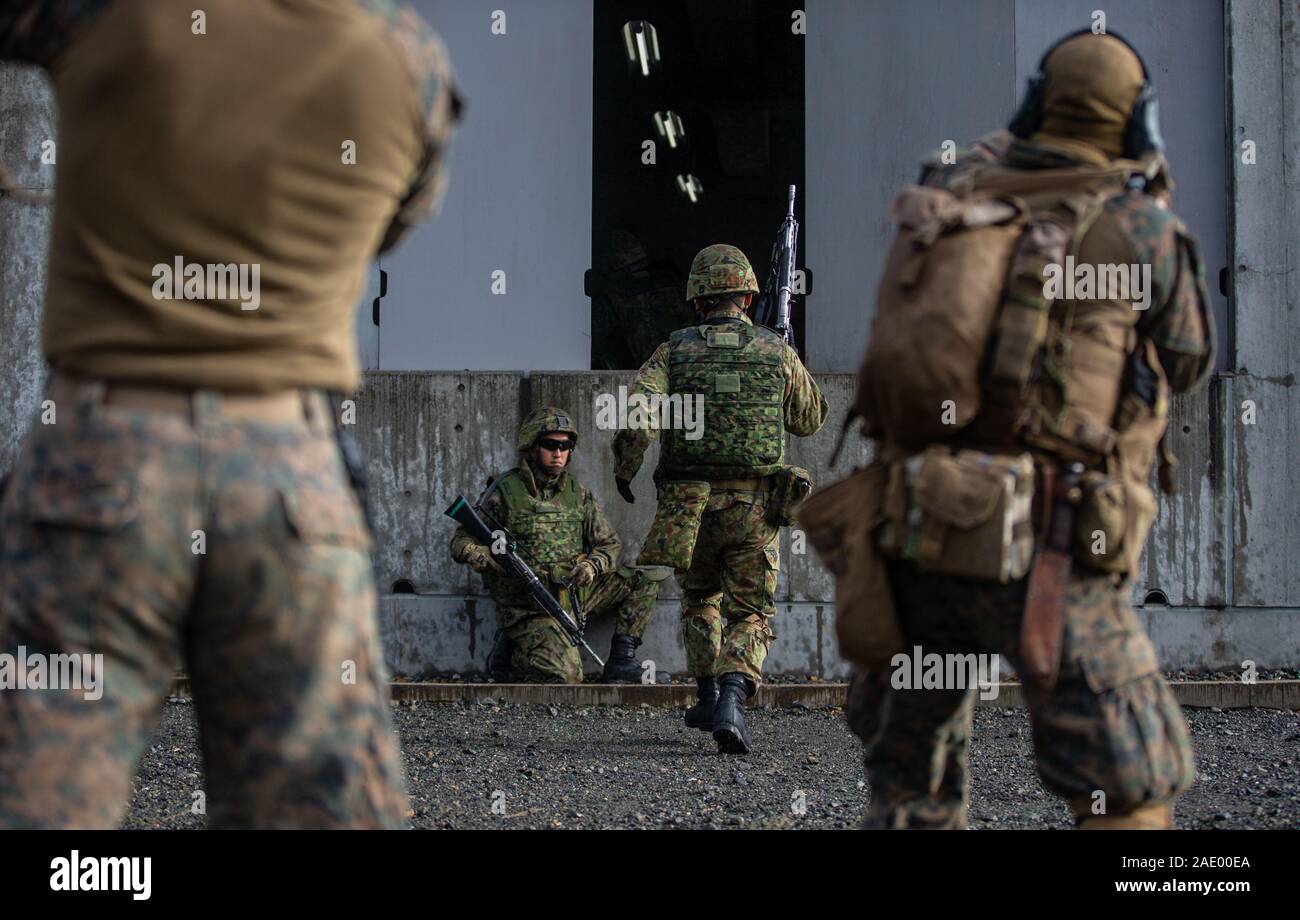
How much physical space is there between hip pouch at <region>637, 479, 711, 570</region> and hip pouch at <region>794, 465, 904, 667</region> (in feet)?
11.3

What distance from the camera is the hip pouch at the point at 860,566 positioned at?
10.6 ft

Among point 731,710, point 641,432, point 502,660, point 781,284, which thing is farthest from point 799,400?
point 502,660

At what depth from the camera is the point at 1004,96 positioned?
33.0ft

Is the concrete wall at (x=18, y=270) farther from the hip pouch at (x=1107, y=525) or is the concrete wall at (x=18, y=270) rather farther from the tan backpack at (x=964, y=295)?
the hip pouch at (x=1107, y=525)

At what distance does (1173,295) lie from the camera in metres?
3.22

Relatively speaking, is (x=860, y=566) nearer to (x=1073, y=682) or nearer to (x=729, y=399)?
(x=1073, y=682)

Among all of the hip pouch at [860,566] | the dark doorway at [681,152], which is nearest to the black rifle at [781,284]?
the dark doorway at [681,152]

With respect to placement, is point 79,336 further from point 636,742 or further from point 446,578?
point 446,578

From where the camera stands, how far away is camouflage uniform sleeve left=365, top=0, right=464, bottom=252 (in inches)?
93.7

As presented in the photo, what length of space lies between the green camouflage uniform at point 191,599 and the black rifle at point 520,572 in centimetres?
655

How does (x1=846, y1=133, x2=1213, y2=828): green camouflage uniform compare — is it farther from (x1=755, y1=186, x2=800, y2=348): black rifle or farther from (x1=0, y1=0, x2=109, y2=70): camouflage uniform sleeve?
(x1=755, y1=186, x2=800, y2=348): black rifle

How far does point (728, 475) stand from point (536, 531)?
236 cm
